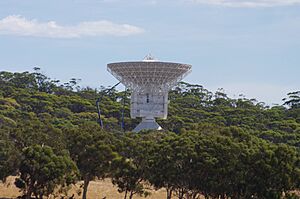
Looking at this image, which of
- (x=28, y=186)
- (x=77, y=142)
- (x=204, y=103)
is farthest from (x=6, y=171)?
(x=204, y=103)

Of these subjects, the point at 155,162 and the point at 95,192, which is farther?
the point at 95,192

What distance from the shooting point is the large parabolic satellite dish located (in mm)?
83562

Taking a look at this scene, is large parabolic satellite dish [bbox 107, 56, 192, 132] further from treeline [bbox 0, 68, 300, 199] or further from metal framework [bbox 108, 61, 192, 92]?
treeline [bbox 0, 68, 300, 199]

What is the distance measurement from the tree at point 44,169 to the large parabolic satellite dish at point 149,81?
4581cm

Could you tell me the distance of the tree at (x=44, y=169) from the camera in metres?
37.2

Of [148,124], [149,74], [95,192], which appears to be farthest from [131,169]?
[148,124]

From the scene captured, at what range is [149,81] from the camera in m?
86.0

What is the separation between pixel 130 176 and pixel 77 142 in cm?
402

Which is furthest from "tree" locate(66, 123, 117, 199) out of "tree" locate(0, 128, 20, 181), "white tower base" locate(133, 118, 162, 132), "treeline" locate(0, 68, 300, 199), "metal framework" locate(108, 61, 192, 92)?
"white tower base" locate(133, 118, 162, 132)

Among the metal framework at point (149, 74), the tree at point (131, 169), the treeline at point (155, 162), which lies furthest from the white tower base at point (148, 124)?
the tree at point (131, 169)

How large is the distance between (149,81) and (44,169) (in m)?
49.7

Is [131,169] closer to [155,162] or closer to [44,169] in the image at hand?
[155,162]

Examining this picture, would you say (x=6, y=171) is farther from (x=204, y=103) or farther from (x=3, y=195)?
(x=204, y=103)

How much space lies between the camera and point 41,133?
41812mm
